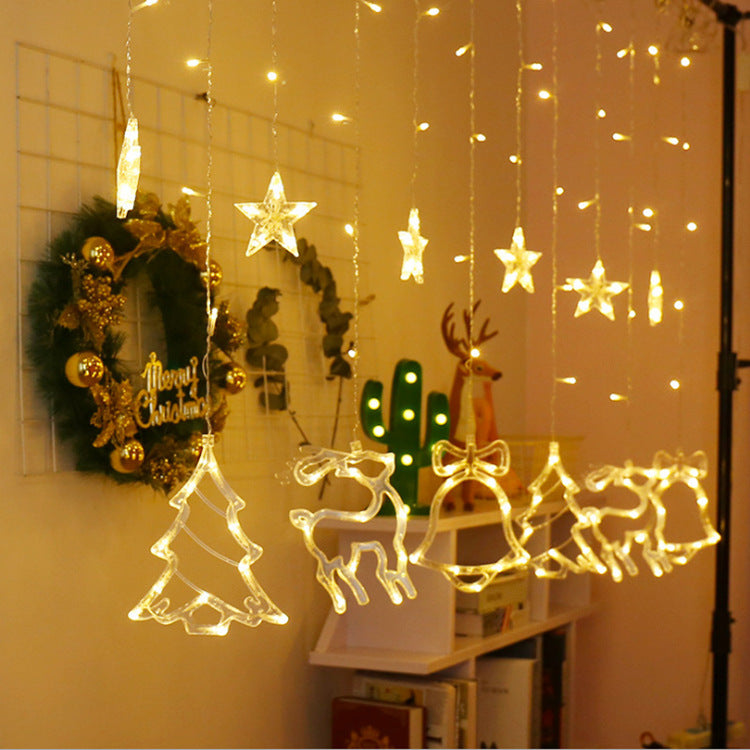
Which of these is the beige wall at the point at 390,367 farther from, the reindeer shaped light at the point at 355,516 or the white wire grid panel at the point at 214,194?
the reindeer shaped light at the point at 355,516

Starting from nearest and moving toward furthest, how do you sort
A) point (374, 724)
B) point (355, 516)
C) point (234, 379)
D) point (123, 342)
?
1. point (355, 516)
2. point (123, 342)
3. point (234, 379)
4. point (374, 724)

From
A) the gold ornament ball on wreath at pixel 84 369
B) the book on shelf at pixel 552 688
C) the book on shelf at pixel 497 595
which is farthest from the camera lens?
the book on shelf at pixel 552 688

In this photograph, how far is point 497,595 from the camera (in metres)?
2.63

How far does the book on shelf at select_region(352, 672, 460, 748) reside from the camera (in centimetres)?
242

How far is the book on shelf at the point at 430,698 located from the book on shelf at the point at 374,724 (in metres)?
0.02

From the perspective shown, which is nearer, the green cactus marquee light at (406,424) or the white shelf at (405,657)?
the white shelf at (405,657)

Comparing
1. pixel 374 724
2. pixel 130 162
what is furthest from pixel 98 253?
pixel 374 724

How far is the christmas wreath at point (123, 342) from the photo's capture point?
6.17 ft

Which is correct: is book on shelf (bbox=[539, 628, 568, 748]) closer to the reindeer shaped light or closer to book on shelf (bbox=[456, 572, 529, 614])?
book on shelf (bbox=[456, 572, 529, 614])

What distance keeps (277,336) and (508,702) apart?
1.03 meters

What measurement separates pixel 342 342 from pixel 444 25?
95 centimetres

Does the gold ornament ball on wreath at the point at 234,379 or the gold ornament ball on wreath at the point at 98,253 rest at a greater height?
the gold ornament ball on wreath at the point at 98,253

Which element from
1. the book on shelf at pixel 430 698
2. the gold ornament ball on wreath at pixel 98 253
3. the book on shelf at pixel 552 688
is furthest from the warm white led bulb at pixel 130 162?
the book on shelf at pixel 552 688

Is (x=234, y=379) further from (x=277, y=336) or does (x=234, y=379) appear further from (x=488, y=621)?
(x=488, y=621)
